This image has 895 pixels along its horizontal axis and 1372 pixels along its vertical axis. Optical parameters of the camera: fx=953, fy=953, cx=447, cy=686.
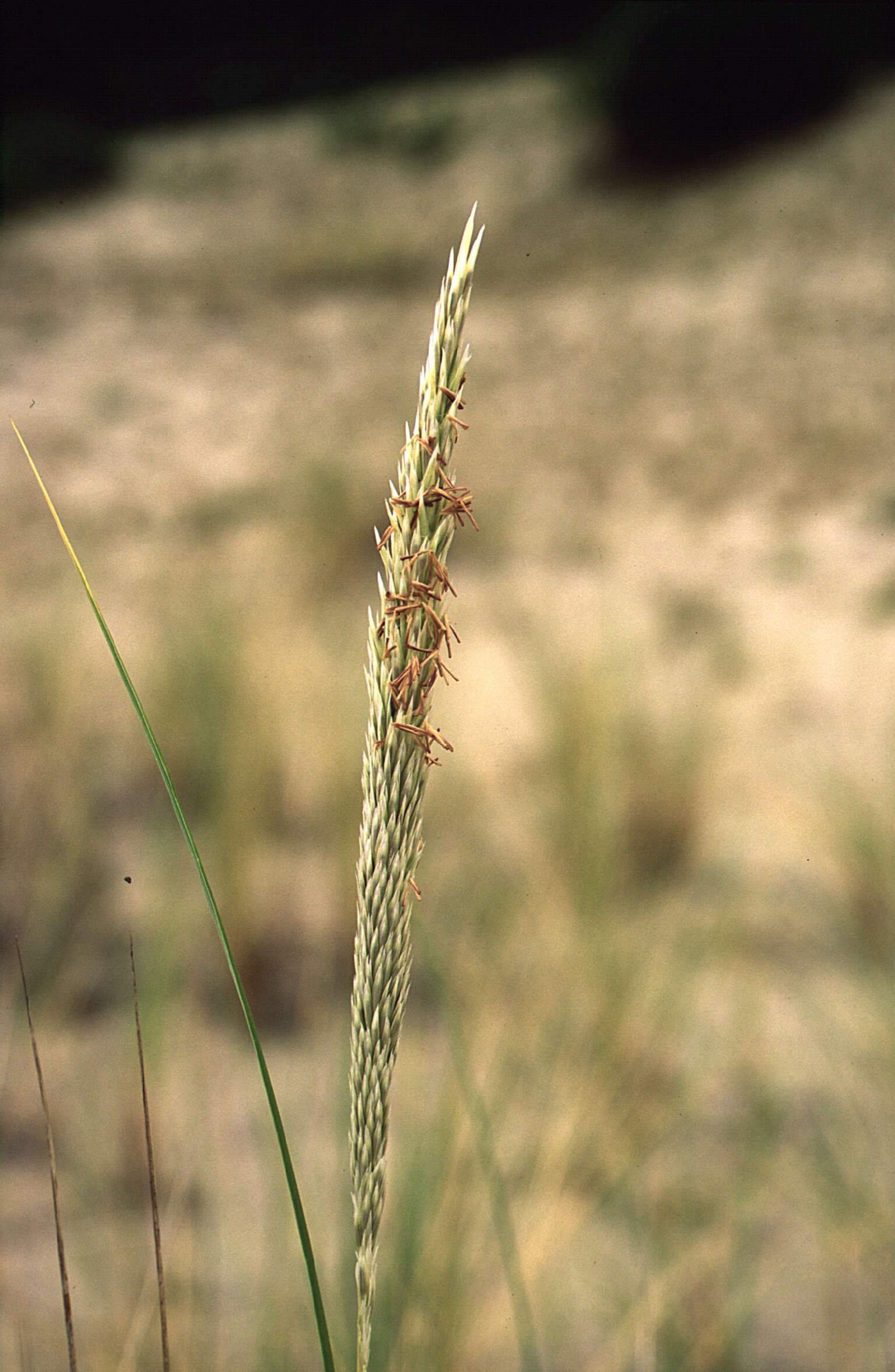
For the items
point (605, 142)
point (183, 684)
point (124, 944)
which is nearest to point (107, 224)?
point (605, 142)

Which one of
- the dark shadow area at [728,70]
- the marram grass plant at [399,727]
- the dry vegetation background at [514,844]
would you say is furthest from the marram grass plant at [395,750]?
the dark shadow area at [728,70]

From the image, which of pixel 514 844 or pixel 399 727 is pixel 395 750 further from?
pixel 514 844

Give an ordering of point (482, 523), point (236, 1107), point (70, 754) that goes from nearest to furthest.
→ point (236, 1107)
point (70, 754)
point (482, 523)

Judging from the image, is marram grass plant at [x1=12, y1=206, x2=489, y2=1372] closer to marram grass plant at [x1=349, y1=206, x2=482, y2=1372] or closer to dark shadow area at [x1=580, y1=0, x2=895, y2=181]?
marram grass plant at [x1=349, y1=206, x2=482, y2=1372]

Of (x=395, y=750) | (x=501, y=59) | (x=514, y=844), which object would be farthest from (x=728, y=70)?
(x=395, y=750)

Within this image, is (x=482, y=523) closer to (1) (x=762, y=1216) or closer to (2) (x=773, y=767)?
(2) (x=773, y=767)

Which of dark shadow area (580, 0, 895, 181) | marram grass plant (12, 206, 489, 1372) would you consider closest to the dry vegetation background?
marram grass plant (12, 206, 489, 1372)
